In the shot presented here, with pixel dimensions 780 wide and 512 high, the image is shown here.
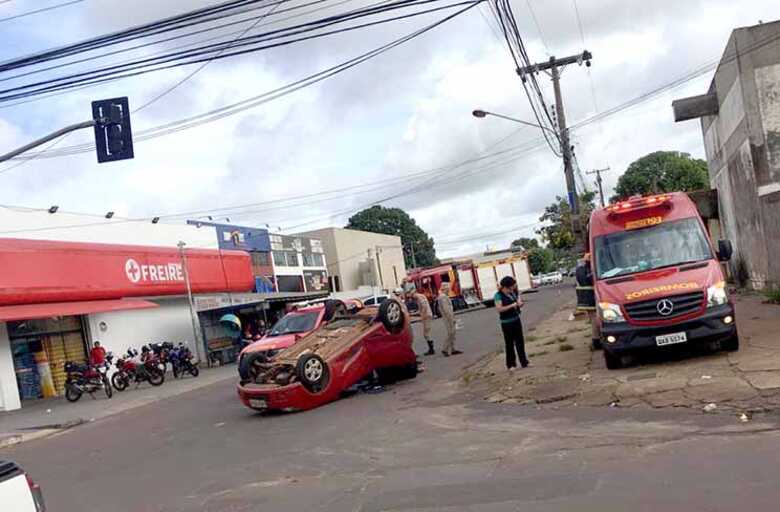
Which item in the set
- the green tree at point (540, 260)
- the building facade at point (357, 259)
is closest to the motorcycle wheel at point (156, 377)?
the building facade at point (357, 259)

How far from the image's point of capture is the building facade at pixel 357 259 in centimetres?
7294

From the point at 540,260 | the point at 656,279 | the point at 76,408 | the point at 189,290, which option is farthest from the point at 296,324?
the point at 540,260

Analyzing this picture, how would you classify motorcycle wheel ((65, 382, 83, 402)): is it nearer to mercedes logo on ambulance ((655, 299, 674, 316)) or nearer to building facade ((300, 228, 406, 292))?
mercedes logo on ambulance ((655, 299, 674, 316))

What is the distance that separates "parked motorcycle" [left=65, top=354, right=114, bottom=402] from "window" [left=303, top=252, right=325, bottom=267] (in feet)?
131

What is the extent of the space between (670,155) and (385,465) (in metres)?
72.4

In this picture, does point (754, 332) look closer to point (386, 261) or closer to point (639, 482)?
point (639, 482)

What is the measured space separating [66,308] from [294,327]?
1004 cm

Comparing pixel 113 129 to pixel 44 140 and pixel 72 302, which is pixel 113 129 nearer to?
pixel 44 140

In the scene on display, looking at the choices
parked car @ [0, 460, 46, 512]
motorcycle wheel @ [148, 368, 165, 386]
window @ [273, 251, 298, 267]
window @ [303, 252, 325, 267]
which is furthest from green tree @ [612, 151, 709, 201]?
parked car @ [0, 460, 46, 512]

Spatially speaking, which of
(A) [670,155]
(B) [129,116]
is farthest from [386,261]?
(B) [129,116]

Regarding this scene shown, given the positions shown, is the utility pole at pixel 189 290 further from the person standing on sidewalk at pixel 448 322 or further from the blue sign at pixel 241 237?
the person standing on sidewalk at pixel 448 322

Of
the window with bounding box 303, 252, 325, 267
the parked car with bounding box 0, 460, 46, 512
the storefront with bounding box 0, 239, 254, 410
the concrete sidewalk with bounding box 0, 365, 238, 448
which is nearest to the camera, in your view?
the parked car with bounding box 0, 460, 46, 512

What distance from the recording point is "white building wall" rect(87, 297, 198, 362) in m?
26.8

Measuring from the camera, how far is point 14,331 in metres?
23.6
